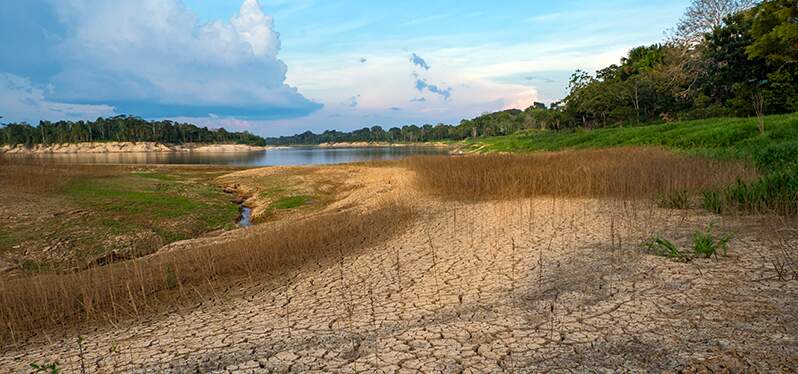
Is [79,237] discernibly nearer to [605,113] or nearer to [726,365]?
[726,365]

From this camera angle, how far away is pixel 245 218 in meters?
19.0

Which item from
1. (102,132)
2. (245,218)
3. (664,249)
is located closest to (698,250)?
(664,249)

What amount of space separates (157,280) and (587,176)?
1224cm

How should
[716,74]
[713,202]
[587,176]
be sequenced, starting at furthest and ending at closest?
[716,74] < [587,176] < [713,202]

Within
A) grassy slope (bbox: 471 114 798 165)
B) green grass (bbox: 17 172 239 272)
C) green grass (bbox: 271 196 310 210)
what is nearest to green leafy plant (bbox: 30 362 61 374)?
green grass (bbox: 17 172 239 272)

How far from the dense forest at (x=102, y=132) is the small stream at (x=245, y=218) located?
132 metres

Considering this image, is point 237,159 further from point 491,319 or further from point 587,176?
point 491,319

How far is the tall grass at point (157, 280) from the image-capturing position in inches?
247

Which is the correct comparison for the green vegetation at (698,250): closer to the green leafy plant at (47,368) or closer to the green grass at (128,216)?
the green leafy plant at (47,368)

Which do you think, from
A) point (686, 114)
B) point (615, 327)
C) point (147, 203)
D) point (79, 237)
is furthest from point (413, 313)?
point (686, 114)

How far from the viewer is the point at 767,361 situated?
3.69m

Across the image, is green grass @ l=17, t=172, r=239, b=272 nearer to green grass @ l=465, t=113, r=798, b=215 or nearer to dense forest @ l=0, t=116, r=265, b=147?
green grass @ l=465, t=113, r=798, b=215

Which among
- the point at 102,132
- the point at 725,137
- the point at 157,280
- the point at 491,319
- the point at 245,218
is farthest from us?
the point at 102,132

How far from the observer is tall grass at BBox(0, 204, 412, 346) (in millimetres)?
6281
